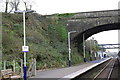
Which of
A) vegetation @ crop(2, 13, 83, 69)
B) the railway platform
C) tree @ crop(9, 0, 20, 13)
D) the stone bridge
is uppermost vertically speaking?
tree @ crop(9, 0, 20, 13)

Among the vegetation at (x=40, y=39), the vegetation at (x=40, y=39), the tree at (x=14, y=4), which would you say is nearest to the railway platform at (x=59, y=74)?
the vegetation at (x=40, y=39)

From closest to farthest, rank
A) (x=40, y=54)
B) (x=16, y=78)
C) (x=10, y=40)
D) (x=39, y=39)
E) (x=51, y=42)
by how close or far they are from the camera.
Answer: (x=16, y=78) < (x=10, y=40) < (x=40, y=54) < (x=39, y=39) < (x=51, y=42)

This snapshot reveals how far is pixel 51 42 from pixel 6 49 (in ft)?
60.1

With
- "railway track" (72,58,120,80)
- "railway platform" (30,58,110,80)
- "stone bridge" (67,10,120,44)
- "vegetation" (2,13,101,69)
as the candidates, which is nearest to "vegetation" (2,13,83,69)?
"vegetation" (2,13,101,69)

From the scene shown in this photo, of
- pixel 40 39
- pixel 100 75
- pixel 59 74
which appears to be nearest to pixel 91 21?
pixel 40 39

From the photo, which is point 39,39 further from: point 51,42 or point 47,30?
point 47,30

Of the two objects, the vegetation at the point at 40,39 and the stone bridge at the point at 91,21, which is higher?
the stone bridge at the point at 91,21

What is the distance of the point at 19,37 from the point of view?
100.0ft

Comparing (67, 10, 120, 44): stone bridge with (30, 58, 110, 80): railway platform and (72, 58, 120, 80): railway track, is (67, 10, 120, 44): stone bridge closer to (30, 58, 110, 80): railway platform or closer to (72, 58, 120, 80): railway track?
(72, 58, 120, 80): railway track

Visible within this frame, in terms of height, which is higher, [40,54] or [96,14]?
[96,14]

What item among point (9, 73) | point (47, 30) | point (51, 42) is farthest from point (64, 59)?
point (9, 73)

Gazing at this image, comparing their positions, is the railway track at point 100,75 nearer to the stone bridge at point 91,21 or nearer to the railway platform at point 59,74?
the railway platform at point 59,74

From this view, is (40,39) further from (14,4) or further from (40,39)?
(14,4)

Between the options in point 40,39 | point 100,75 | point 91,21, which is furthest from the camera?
point 91,21
